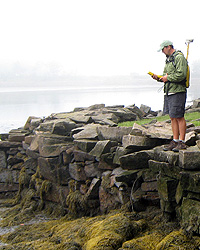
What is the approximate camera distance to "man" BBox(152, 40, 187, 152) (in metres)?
11.6

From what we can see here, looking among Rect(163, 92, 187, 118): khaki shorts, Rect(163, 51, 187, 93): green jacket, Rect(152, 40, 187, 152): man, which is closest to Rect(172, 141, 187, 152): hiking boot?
Rect(152, 40, 187, 152): man

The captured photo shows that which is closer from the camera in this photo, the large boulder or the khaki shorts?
the khaki shorts

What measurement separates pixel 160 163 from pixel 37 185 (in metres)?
9.71

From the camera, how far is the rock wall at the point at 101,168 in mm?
11133

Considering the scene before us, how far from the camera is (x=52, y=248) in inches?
466

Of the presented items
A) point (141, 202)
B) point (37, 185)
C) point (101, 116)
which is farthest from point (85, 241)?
point (101, 116)

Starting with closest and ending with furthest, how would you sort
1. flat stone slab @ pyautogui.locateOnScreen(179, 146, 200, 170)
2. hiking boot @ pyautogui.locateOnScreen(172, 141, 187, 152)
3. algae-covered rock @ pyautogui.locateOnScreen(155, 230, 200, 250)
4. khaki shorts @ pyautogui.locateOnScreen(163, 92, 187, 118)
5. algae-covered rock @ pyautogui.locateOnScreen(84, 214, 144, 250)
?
algae-covered rock @ pyautogui.locateOnScreen(155, 230, 200, 250) → algae-covered rock @ pyautogui.locateOnScreen(84, 214, 144, 250) → flat stone slab @ pyautogui.locateOnScreen(179, 146, 200, 170) → hiking boot @ pyautogui.locateOnScreen(172, 141, 187, 152) → khaki shorts @ pyautogui.locateOnScreen(163, 92, 187, 118)

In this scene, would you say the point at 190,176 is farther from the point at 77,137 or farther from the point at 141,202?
the point at 77,137

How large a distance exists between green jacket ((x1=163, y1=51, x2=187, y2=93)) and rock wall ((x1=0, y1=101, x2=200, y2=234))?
6.15ft

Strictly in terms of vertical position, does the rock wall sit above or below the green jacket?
below

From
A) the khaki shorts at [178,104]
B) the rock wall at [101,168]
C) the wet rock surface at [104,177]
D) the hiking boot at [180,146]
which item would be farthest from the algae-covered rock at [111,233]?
the khaki shorts at [178,104]

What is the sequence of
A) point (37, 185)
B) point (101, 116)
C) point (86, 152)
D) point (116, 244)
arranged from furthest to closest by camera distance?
point (101, 116) → point (37, 185) → point (86, 152) → point (116, 244)


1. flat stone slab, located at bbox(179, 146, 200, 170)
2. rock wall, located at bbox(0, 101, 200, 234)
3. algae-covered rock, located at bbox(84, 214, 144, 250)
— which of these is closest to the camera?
algae-covered rock, located at bbox(84, 214, 144, 250)

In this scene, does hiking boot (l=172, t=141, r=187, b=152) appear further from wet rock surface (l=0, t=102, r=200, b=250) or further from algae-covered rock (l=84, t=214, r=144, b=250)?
algae-covered rock (l=84, t=214, r=144, b=250)
